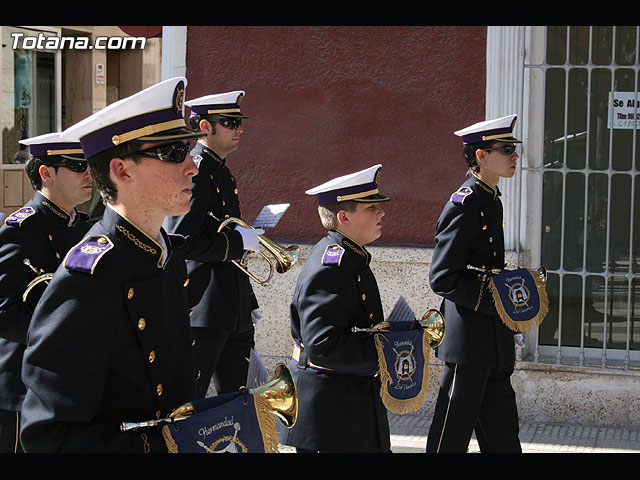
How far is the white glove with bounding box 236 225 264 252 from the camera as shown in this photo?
204 inches

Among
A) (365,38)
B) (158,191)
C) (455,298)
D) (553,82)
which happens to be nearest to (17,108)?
(365,38)

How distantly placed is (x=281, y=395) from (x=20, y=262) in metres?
1.89

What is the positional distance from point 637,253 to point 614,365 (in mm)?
810

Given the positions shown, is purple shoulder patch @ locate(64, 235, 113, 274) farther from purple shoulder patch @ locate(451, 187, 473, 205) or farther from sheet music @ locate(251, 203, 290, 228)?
sheet music @ locate(251, 203, 290, 228)

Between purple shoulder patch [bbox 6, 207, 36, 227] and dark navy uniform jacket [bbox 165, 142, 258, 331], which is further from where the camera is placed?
dark navy uniform jacket [bbox 165, 142, 258, 331]

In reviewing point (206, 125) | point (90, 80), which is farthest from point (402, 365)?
point (90, 80)

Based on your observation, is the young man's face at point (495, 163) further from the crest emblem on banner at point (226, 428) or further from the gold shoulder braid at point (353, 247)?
the crest emblem on banner at point (226, 428)

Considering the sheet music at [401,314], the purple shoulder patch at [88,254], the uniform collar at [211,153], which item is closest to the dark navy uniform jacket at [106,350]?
the purple shoulder patch at [88,254]

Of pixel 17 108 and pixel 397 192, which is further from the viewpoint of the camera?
pixel 17 108

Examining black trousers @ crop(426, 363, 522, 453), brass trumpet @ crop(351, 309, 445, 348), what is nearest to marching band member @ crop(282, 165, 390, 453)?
brass trumpet @ crop(351, 309, 445, 348)

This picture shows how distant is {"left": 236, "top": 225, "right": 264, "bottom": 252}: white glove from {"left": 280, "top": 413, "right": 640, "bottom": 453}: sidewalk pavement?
1.33 meters

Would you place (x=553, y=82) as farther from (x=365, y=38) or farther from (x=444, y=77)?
(x=365, y=38)

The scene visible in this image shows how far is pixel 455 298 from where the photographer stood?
4688 millimetres

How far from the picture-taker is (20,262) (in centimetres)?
401
